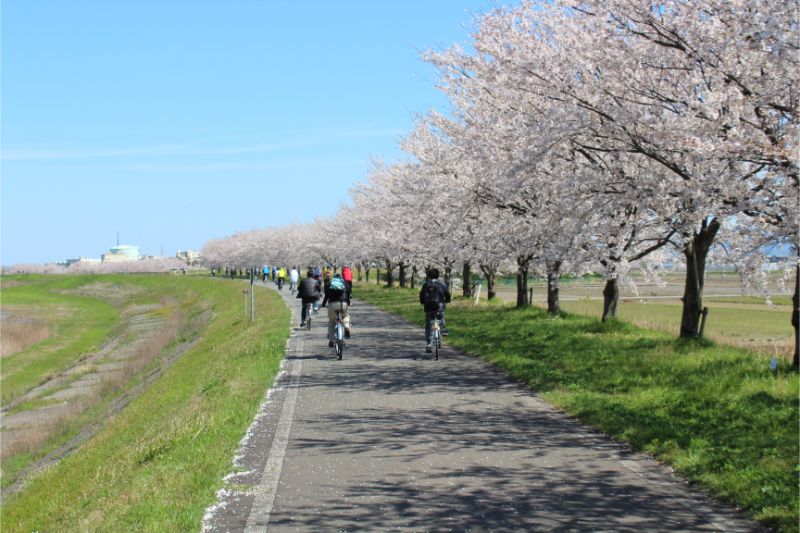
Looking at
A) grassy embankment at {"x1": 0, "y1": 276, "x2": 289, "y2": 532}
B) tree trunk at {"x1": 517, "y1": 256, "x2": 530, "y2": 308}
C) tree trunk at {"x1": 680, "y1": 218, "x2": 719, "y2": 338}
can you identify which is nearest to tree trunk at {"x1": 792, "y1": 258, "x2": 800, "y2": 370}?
tree trunk at {"x1": 680, "y1": 218, "x2": 719, "y2": 338}

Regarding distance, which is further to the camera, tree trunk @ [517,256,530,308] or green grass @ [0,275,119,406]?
green grass @ [0,275,119,406]

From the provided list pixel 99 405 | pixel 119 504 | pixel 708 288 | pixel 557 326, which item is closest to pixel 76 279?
pixel 708 288

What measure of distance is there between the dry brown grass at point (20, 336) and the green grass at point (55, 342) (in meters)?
0.72

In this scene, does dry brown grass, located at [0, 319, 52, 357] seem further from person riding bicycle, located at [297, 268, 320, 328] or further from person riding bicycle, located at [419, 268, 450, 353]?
person riding bicycle, located at [419, 268, 450, 353]

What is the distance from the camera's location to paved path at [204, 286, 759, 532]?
6047mm

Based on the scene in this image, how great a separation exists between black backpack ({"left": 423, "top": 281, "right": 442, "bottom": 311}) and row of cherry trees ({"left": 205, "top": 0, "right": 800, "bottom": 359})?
235 cm

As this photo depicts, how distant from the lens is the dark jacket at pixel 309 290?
22125 mm

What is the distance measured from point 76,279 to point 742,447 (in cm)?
16195

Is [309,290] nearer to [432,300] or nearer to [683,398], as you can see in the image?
[432,300]

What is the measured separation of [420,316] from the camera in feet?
91.2

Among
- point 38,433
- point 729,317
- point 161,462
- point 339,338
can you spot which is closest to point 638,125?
point 339,338

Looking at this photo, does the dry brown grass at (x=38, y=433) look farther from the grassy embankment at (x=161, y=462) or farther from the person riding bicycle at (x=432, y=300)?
the person riding bicycle at (x=432, y=300)

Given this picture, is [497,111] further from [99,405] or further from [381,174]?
[381,174]

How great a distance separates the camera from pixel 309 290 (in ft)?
72.6
